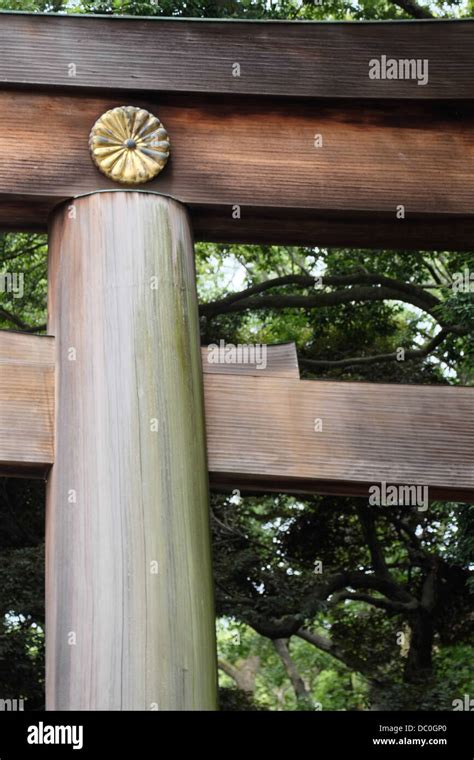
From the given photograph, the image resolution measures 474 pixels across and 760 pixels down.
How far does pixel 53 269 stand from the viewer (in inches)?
109

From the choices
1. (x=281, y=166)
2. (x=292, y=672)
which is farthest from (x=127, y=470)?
(x=292, y=672)

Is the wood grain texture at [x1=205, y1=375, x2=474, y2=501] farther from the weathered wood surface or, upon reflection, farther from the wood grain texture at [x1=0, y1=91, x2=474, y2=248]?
the wood grain texture at [x1=0, y1=91, x2=474, y2=248]

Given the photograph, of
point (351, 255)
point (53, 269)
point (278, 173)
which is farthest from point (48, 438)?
point (351, 255)

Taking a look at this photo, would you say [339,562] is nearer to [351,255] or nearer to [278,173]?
[351,255]

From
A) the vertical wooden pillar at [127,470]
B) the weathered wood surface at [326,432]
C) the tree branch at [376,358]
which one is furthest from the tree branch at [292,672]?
the vertical wooden pillar at [127,470]

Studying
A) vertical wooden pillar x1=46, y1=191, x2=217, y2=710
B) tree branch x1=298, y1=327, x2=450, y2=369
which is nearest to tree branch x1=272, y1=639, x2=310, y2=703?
tree branch x1=298, y1=327, x2=450, y2=369

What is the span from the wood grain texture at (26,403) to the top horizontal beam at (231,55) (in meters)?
0.75

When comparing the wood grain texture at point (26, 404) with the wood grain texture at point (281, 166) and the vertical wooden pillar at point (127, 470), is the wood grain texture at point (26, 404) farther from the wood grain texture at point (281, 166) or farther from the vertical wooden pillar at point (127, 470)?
the wood grain texture at point (281, 166)

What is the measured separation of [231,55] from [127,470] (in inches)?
49.3

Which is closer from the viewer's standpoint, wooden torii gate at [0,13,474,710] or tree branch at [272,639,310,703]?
wooden torii gate at [0,13,474,710]

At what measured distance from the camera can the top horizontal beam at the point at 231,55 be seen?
278 cm

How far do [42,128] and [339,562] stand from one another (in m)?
5.79

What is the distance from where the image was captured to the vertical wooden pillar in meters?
2.31

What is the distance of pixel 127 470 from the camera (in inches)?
96.6
